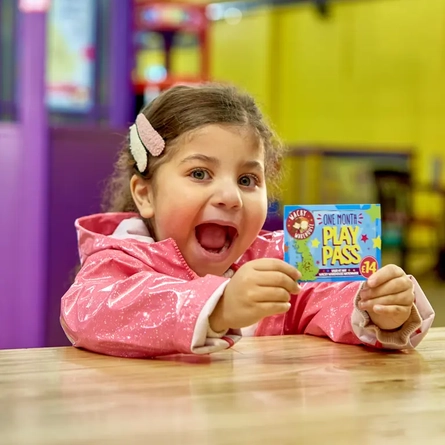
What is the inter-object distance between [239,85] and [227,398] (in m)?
3.91

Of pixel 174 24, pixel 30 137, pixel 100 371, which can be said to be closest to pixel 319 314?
pixel 100 371

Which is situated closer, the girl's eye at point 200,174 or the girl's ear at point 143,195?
the girl's eye at point 200,174

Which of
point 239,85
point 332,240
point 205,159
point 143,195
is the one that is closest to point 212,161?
point 205,159

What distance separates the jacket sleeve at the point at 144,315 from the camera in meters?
0.99

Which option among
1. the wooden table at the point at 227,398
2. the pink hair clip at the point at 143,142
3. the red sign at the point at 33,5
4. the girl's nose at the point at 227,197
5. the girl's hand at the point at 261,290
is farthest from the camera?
the red sign at the point at 33,5

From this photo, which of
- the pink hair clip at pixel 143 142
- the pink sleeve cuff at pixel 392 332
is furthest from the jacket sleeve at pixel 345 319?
the pink hair clip at pixel 143 142

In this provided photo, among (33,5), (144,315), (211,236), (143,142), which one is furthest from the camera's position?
(33,5)

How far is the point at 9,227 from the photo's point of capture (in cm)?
286

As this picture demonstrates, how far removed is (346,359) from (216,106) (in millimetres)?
508

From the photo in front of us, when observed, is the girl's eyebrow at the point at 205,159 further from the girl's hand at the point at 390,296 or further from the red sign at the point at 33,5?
the red sign at the point at 33,5

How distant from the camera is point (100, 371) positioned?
902mm

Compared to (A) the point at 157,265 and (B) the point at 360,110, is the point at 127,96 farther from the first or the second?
(B) the point at 360,110

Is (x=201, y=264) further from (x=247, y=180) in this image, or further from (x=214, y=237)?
(x=247, y=180)

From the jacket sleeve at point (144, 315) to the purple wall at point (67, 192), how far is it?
1758 mm
